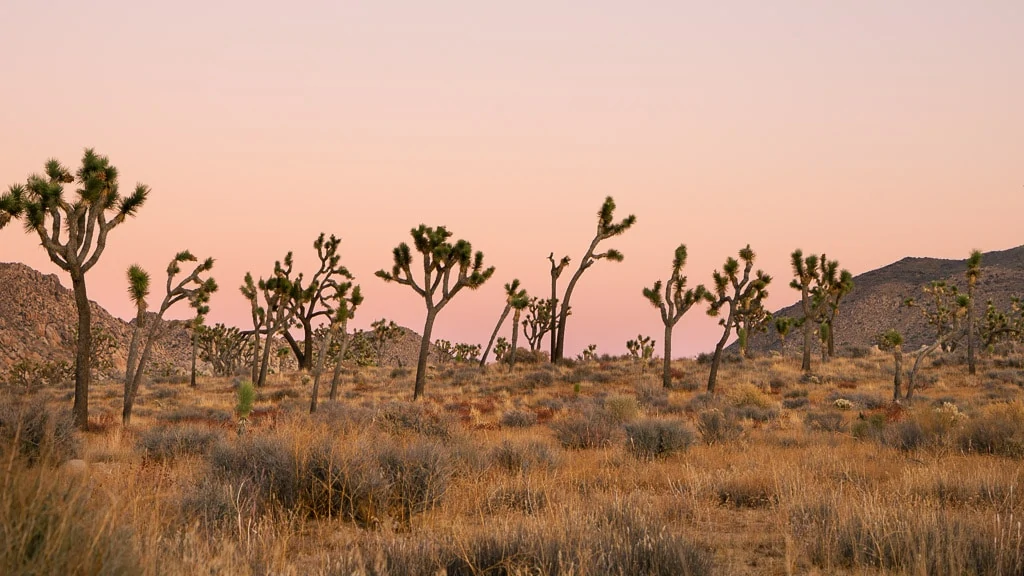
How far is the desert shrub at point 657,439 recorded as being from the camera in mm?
12727

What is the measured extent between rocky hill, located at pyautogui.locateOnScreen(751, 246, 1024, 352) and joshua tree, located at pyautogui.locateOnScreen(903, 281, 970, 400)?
755 inches

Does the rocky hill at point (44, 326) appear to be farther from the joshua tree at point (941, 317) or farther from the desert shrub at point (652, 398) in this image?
the joshua tree at point (941, 317)

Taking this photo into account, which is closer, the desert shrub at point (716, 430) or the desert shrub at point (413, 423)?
the desert shrub at point (413, 423)

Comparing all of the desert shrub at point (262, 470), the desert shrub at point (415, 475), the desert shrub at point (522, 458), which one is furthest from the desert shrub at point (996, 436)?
the desert shrub at point (262, 470)

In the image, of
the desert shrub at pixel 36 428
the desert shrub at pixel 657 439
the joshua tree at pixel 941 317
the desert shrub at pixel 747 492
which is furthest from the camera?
the joshua tree at pixel 941 317

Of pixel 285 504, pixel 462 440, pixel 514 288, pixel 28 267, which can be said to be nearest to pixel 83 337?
pixel 462 440

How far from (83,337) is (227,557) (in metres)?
17.5

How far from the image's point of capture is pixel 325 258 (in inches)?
1729

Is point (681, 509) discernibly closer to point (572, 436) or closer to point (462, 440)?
point (462, 440)

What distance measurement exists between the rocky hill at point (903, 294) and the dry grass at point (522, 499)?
74647mm

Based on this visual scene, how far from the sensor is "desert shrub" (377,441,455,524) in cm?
791

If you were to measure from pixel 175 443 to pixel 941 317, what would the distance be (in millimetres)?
61821

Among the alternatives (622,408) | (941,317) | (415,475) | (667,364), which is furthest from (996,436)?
(941,317)

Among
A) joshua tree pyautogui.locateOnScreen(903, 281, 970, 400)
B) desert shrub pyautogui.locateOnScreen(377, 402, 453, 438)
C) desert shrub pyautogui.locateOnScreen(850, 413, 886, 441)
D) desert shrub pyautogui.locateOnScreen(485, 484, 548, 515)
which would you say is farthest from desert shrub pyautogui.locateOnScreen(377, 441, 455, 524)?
joshua tree pyautogui.locateOnScreen(903, 281, 970, 400)
